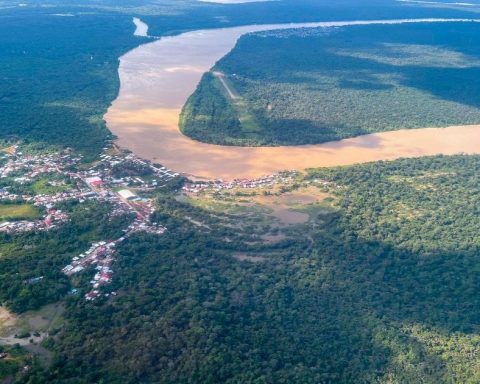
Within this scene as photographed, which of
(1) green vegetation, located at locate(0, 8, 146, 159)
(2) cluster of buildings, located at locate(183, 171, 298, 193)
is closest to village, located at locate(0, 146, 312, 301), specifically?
(2) cluster of buildings, located at locate(183, 171, 298, 193)

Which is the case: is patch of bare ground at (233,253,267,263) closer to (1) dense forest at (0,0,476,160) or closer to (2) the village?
(2) the village

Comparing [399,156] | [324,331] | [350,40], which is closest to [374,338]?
[324,331]

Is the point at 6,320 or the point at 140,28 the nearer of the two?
the point at 6,320

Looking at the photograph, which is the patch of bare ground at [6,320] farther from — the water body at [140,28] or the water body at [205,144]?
the water body at [140,28]

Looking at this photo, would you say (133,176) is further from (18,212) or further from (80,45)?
(80,45)

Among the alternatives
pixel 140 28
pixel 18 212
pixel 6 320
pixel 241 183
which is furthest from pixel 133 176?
pixel 140 28
